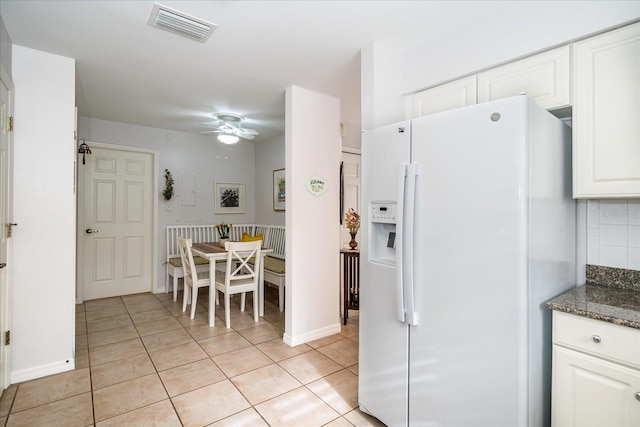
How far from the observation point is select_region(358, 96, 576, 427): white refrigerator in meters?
1.37

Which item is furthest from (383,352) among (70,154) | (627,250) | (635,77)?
(70,154)

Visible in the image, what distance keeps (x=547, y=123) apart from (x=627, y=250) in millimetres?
859

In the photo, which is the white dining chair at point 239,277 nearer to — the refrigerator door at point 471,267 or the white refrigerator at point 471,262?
the white refrigerator at point 471,262

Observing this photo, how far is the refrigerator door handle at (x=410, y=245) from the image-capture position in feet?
5.47

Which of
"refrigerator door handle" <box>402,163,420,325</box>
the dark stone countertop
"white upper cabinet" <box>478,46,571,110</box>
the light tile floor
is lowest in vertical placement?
the light tile floor

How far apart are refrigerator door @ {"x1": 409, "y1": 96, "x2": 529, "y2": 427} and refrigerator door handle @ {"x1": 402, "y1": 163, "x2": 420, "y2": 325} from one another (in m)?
0.03

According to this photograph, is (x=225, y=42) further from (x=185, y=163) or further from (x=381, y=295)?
(x=185, y=163)

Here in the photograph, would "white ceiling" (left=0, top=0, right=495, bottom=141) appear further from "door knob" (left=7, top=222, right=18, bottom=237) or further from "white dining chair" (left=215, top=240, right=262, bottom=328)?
"white dining chair" (left=215, top=240, right=262, bottom=328)

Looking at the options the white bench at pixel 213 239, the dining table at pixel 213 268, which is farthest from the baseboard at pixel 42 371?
the white bench at pixel 213 239

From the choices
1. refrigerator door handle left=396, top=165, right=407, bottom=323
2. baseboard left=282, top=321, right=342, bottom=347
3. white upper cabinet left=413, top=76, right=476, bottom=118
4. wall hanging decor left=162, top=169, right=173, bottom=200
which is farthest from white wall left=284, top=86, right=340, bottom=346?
wall hanging decor left=162, top=169, right=173, bottom=200

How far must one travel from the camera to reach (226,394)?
7.39 feet

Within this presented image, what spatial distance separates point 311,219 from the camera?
10.7ft

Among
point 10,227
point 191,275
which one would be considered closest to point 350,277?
point 191,275

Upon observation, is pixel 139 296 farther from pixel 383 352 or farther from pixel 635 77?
pixel 635 77
